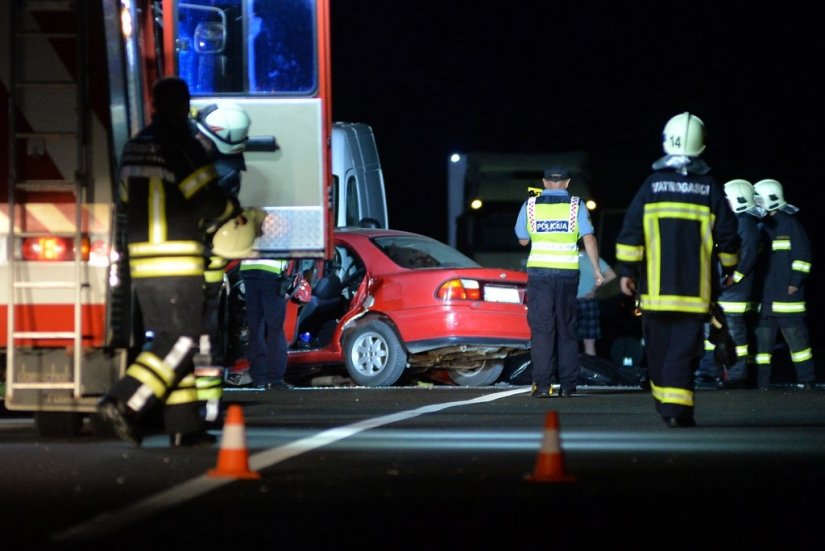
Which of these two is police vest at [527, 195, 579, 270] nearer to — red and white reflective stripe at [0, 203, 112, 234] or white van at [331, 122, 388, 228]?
white van at [331, 122, 388, 228]

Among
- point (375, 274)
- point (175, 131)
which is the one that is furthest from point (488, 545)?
point (375, 274)

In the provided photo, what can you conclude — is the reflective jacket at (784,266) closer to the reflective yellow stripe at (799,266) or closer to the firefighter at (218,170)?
the reflective yellow stripe at (799,266)

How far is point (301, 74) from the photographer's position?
43.6ft

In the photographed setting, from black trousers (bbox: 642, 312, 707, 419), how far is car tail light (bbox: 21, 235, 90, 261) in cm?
339

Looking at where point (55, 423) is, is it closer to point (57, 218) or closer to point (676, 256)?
point (57, 218)

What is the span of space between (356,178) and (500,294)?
5.03 meters

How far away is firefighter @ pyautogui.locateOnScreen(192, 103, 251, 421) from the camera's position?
11383 millimetres

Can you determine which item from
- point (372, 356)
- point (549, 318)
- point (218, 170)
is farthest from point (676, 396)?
point (372, 356)

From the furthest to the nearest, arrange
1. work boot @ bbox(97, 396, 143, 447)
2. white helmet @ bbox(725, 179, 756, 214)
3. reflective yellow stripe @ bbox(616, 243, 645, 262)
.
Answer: white helmet @ bbox(725, 179, 756, 214) → reflective yellow stripe @ bbox(616, 243, 645, 262) → work boot @ bbox(97, 396, 143, 447)

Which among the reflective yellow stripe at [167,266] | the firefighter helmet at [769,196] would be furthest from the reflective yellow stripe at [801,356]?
the reflective yellow stripe at [167,266]

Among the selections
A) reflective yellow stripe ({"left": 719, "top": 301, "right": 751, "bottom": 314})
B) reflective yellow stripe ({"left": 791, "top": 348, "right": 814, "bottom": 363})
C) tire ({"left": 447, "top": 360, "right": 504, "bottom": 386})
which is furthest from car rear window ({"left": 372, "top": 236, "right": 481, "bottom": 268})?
reflective yellow stripe ({"left": 791, "top": 348, "right": 814, "bottom": 363})

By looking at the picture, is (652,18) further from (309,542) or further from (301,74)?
(309,542)

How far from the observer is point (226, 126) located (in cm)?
1255

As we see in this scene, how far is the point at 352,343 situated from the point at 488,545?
1179 cm
